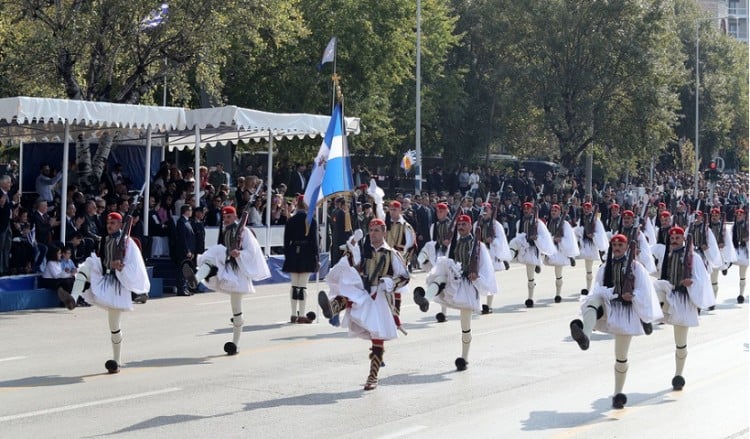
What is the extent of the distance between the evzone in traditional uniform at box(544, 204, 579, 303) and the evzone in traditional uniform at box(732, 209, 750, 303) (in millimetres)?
3728

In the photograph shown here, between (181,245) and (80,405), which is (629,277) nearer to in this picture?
(80,405)

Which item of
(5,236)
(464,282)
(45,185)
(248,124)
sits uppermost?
(248,124)

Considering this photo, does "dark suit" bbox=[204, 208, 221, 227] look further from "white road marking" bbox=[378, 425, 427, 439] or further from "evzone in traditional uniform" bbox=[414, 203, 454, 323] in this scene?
"white road marking" bbox=[378, 425, 427, 439]

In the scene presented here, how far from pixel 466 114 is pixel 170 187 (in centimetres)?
3230

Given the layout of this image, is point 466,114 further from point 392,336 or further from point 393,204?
point 392,336

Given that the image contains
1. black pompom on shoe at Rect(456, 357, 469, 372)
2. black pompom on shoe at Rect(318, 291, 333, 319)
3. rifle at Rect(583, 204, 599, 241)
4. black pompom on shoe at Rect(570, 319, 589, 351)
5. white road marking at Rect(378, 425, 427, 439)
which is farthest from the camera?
rifle at Rect(583, 204, 599, 241)

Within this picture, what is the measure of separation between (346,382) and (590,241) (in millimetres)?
12910

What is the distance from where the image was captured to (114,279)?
14.6m

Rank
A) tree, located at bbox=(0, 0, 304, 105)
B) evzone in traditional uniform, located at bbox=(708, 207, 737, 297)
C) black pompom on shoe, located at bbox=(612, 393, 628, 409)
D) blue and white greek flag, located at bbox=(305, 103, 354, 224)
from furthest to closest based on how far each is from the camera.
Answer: tree, located at bbox=(0, 0, 304, 105) → evzone in traditional uniform, located at bbox=(708, 207, 737, 297) → blue and white greek flag, located at bbox=(305, 103, 354, 224) → black pompom on shoe, located at bbox=(612, 393, 628, 409)

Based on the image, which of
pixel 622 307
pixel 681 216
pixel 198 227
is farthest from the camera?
pixel 681 216

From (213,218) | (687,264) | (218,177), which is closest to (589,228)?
(213,218)

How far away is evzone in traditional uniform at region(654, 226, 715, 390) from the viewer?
13.7 metres

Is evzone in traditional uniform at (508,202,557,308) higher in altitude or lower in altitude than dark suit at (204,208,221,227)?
lower

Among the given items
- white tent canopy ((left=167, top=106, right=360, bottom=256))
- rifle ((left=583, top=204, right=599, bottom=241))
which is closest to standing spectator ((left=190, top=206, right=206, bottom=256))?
white tent canopy ((left=167, top=106, right=360, bottom=256))
